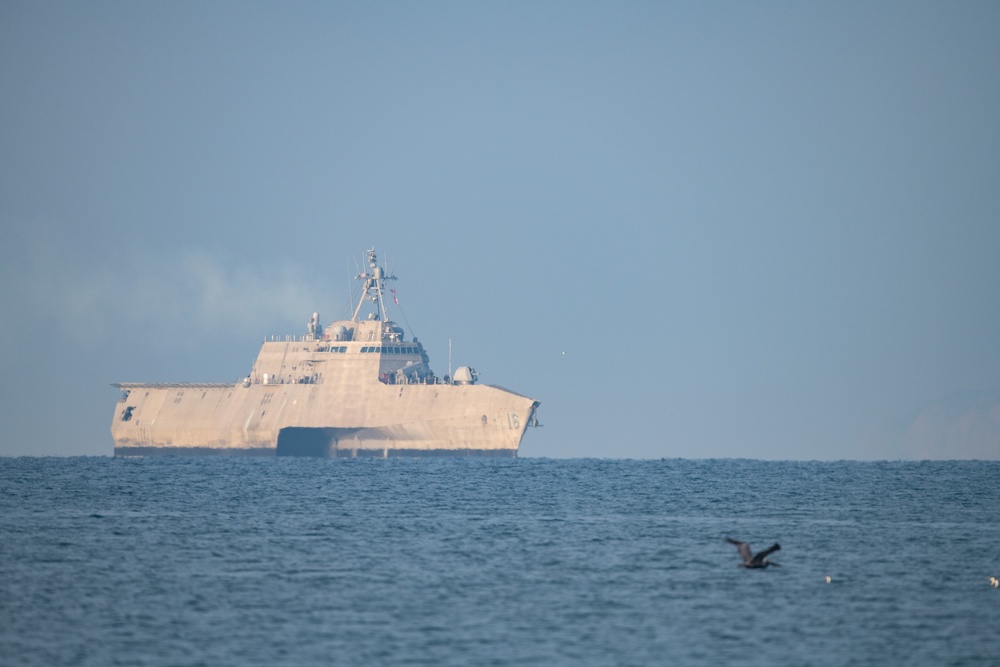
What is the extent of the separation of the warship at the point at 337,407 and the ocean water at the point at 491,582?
45853 mm

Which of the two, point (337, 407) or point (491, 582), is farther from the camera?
point (337, 407)

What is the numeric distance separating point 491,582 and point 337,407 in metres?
80.9

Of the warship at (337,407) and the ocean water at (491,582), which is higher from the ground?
the warship at (337,407)

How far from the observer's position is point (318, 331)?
409 ft

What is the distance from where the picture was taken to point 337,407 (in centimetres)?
11325

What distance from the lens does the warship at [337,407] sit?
108 metres

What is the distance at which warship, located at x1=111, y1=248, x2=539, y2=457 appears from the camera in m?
108

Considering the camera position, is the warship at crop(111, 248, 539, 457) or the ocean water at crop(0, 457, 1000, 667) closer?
the ocean water at crop(0, 457, 1000, 667)

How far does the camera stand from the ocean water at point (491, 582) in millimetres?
25797

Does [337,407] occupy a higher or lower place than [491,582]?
higher

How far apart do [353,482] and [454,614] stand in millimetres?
47724

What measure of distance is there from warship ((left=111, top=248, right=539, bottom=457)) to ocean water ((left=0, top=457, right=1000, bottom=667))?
45853 mm

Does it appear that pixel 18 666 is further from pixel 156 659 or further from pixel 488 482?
pixel 488 482

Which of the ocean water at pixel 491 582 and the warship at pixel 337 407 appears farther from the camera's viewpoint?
the warship at pixel 337 407
